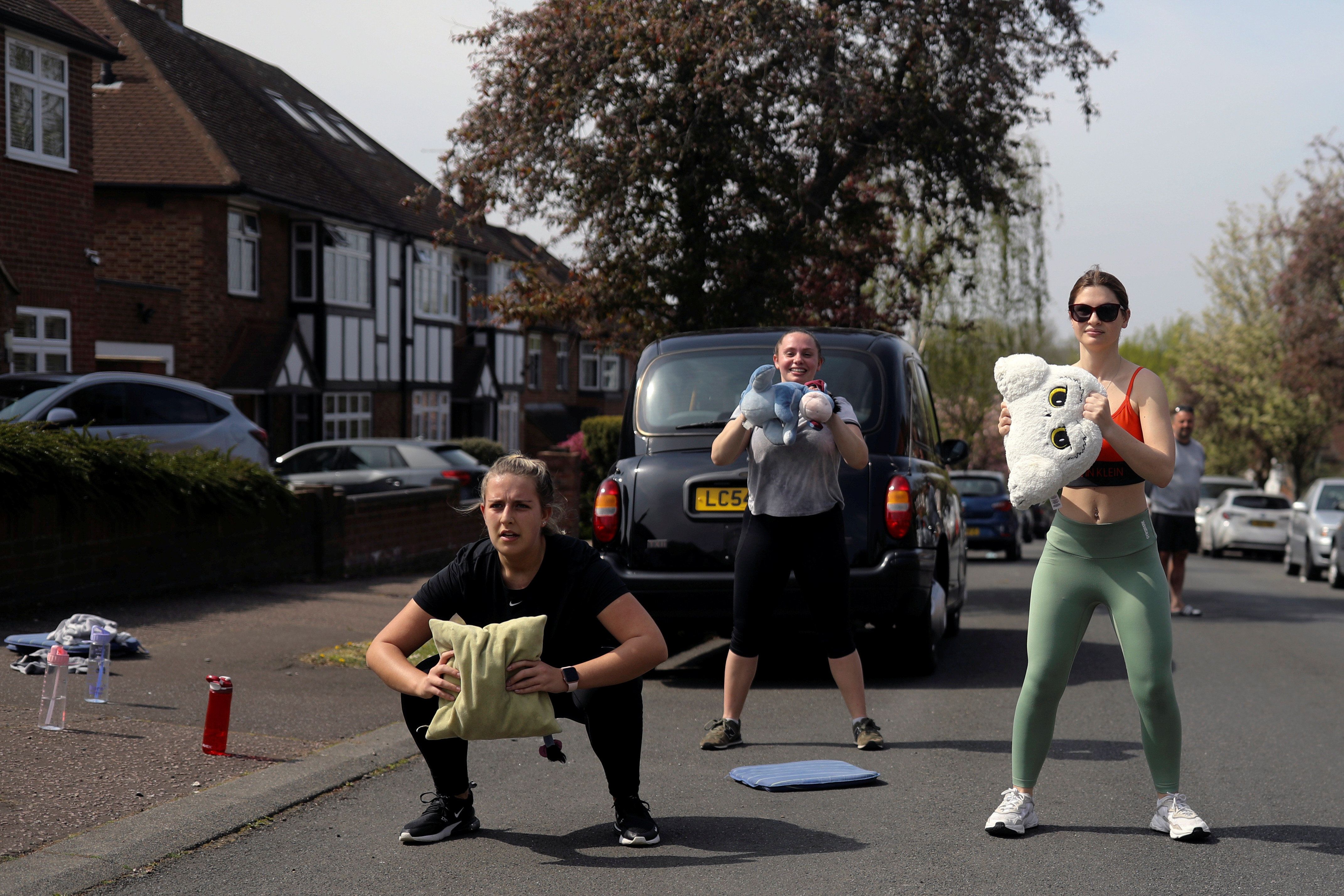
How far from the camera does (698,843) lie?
4.64 meters

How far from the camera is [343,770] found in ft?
18.4

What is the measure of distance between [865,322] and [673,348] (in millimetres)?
10707

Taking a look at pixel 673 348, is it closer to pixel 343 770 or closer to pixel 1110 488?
pixel 343 770

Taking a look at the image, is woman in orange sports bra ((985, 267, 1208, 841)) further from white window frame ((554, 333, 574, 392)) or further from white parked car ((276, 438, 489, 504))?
white window frame ((554, 333, 574, 392))

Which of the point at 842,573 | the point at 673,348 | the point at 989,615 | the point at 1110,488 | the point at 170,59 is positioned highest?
the point at 170,59

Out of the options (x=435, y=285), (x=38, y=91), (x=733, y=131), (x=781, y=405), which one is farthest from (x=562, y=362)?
(x=781, y=405)

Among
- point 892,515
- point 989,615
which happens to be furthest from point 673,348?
point 989,615

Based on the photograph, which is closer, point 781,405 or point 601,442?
point 781,405

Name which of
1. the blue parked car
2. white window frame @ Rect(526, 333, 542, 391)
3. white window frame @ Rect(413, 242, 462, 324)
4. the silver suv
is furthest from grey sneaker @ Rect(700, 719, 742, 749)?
white window frame @ Rect(526, 333, 542, 391)

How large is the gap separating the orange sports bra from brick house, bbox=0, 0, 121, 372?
17.5m

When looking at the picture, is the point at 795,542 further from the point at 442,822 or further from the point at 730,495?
the point at 442,822

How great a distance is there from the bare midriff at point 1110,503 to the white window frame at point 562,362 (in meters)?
50.8

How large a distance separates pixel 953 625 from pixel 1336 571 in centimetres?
1161

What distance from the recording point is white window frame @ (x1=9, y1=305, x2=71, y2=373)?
1997 cm
